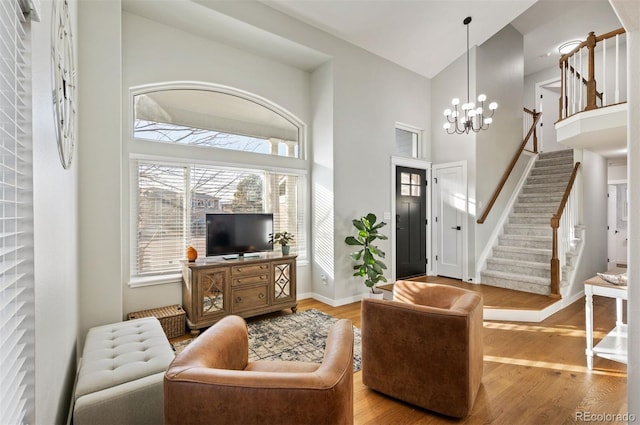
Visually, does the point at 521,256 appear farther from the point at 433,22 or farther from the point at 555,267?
the point at 433,22

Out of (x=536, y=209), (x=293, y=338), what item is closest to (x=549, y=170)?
(x=536, y=209)

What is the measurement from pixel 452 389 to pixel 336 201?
2.99 meters

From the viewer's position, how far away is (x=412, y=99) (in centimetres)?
576

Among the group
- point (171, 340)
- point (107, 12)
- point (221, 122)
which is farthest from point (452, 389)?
point (107, 12)

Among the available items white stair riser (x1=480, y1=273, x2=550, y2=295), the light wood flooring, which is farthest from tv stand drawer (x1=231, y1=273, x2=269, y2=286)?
white stair riser (x1=480, y1=273, x2=550, y2=295)

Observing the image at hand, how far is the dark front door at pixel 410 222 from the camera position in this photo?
5.53 m

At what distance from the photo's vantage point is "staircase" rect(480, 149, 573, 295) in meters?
4.77

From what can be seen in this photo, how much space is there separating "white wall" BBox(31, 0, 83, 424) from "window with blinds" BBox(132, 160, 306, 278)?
180 cm

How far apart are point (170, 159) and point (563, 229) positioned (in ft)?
18.7

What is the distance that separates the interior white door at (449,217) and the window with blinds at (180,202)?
11.1 feet

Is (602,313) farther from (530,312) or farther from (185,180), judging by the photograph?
(185,180)

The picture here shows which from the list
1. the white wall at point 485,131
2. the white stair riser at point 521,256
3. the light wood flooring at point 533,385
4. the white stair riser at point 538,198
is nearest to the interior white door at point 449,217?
the white wall at point 485,131

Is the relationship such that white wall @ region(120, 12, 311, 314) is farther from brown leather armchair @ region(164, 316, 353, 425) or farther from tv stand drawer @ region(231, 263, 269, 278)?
brown leather armchair @ region(164, 316, 353, 425)

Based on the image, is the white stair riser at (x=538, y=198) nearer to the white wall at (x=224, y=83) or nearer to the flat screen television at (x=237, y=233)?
the white wall at (x=224, y=83)
